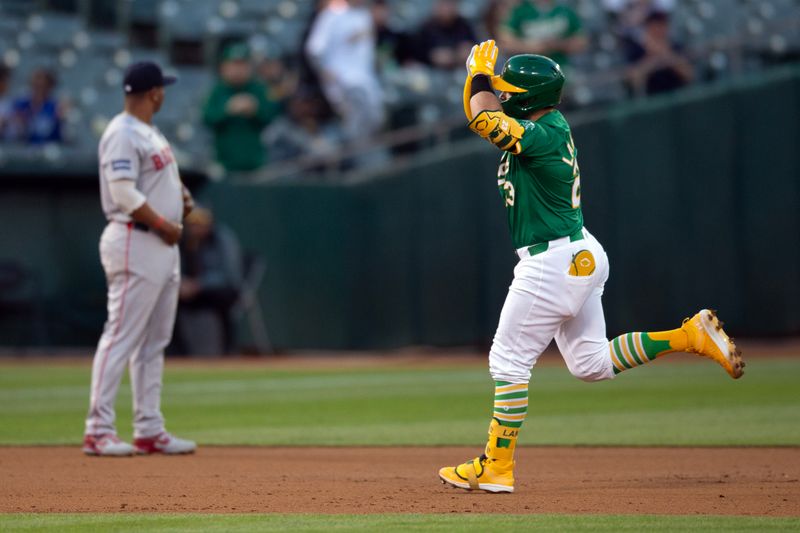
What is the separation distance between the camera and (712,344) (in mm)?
6125

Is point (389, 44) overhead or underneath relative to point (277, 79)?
overhead

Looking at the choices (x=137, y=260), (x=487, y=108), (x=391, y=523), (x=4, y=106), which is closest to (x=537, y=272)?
(x=487, y=108)

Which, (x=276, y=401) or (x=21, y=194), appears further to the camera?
(x=21, y=194)

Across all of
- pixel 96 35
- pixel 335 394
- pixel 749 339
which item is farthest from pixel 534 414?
pixel 96 35

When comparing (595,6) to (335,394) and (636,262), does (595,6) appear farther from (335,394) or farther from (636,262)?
(335,394)

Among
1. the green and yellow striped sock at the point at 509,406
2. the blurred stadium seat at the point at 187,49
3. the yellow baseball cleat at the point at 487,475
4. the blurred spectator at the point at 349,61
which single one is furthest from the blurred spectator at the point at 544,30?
the yellow baseball cleat at the point at 487,475

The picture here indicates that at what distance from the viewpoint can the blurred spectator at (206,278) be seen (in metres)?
14.8

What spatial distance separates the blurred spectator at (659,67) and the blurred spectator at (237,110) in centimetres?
401

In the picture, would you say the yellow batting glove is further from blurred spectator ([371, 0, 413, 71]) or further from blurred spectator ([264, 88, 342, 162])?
blurred spectator ([371, 0, 413, 71])

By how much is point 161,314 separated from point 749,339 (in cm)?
869

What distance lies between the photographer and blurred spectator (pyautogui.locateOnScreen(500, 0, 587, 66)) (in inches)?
583

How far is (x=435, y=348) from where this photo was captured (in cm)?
1617

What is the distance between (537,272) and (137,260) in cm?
251

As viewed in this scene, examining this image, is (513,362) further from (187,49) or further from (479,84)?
(187,49)
